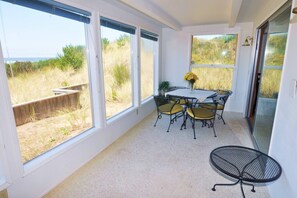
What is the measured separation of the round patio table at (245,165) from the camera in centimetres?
144

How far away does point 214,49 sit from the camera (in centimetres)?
457

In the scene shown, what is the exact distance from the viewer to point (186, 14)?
3.43 meters

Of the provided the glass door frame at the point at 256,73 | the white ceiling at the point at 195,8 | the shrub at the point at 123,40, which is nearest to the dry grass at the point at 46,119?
the shrub at the point at 123,40

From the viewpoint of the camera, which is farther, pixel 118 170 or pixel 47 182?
pixel 118 170

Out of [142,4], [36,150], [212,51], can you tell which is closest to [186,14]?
[142,4]

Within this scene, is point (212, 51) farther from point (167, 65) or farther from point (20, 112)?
point (20, 112)

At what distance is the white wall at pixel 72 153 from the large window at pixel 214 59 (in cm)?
200

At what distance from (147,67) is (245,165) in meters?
3.22

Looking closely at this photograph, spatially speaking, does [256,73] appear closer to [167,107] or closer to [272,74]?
[272,74]

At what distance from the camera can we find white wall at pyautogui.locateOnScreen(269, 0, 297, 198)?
1.35 metres

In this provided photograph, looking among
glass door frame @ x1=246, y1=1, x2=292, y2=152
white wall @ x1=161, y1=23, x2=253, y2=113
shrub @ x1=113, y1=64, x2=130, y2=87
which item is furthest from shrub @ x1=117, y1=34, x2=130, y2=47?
glass door frame @ x1=246, y1=1, x2=292, y2=152

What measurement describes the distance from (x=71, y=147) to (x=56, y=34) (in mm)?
1360

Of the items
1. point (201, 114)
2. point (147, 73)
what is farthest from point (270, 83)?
point (147, 73)

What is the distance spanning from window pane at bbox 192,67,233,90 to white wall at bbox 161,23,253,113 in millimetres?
166
